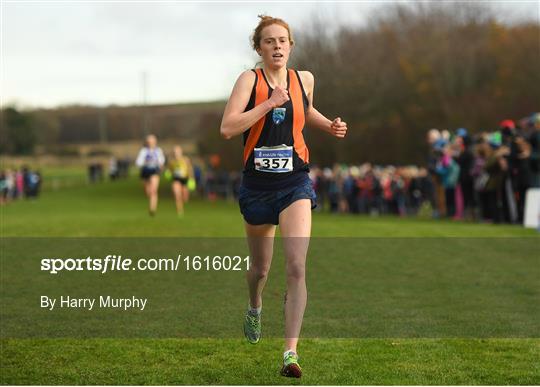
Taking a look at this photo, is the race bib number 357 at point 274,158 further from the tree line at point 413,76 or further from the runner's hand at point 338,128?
the tree line at point 413,76

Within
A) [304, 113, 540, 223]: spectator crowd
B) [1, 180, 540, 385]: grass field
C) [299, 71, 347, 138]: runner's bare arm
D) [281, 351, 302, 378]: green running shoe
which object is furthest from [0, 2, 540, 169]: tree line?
[281, 351, 302, 378]: green running shoe

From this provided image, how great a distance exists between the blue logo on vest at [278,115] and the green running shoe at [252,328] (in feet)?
5.58

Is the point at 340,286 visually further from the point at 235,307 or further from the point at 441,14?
the point at 441,14

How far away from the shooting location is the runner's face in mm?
6520

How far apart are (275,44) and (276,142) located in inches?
27.3

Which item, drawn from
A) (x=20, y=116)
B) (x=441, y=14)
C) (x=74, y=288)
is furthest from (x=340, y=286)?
(x=20, y=116)

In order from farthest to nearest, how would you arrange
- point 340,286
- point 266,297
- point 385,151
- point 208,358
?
point 385,151 → point 340,286 → point 266,297 → point 208,358

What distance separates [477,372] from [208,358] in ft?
6.42

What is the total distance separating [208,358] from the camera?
270 inches

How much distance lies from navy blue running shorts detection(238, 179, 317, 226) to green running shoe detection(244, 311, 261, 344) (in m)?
0.91

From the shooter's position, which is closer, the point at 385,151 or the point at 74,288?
the point at 74,288

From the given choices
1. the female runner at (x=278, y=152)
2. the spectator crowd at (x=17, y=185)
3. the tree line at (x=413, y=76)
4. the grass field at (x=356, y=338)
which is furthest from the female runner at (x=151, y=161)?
the spectator crowd at (x=17, y=185)

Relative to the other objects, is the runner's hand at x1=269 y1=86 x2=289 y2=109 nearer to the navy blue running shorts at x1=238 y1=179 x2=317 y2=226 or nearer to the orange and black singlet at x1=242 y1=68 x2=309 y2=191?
the orange and black singlet at x1=242 y1=68 x2=309 y2=191

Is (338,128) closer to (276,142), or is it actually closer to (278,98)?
(276,142)
